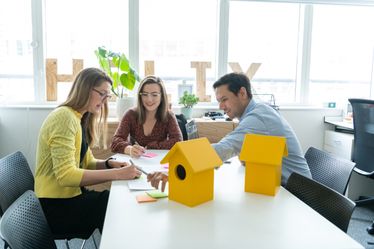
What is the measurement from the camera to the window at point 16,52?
142 inches

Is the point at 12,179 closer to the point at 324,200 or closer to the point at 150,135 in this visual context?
the point at 150,135

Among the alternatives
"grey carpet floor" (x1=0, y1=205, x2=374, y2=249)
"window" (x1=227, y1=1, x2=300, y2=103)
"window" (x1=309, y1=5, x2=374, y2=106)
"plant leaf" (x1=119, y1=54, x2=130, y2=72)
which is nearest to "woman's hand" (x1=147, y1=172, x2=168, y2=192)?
"grey carpet floor" (x1=0, y1=205, x2=374, y2=249)

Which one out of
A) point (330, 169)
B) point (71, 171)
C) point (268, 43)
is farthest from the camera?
point (268, 43)

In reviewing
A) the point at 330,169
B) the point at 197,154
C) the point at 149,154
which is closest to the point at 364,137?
the point at 330,169

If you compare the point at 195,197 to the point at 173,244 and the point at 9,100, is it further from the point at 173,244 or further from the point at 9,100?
the point at 9,100

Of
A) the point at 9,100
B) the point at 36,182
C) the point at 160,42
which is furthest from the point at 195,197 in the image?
the point at 9,100

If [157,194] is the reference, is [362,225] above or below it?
below

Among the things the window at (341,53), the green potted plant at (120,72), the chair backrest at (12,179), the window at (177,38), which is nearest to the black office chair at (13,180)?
the chair backrest at (12,179)

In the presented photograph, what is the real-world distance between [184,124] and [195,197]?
1706 mm

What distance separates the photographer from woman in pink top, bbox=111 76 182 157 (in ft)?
8.42

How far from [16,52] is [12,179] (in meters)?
2.43

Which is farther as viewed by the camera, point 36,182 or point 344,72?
point 344,72

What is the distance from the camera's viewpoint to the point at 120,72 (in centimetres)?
340

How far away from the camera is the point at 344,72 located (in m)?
4.21
